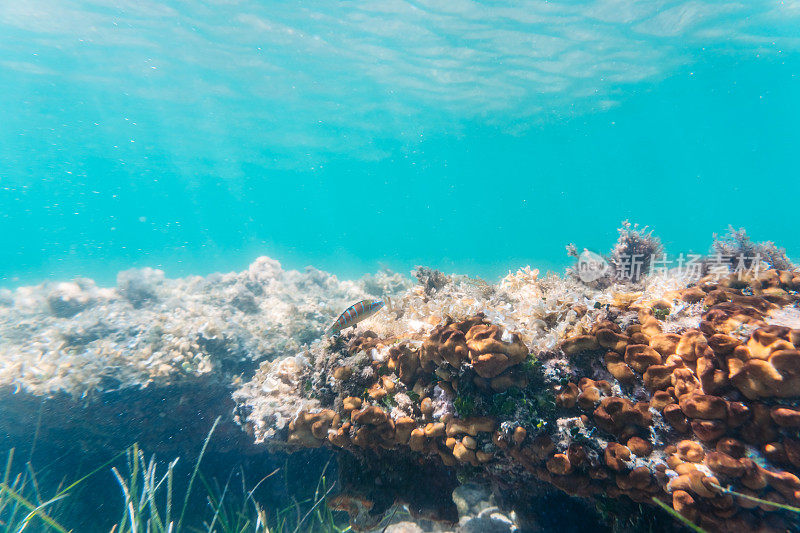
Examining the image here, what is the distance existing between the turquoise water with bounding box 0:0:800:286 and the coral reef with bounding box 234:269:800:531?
26233 millimetres

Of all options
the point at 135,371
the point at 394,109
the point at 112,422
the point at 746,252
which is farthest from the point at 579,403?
the point at 394,109

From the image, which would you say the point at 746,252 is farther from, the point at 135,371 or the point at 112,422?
the point at 112,422

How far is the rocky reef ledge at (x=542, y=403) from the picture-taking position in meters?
1.81

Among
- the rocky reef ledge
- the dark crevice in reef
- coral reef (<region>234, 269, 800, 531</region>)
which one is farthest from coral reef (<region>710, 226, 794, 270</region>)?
the dark crevice in reef

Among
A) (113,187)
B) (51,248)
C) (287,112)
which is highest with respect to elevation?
(287,112)

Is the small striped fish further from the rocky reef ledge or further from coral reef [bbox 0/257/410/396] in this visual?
coral reef [bbox 0/257/410/396]

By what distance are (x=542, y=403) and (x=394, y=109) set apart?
39.4 meters

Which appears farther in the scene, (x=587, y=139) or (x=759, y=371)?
(x=587, y=139)

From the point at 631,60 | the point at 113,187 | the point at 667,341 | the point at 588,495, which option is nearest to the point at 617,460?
the point at 588,495

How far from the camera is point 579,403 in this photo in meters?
2.33

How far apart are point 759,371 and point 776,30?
41194 millimetres

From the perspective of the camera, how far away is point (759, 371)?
1783 mm

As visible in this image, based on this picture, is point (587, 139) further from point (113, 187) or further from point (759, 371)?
point (113, 187)

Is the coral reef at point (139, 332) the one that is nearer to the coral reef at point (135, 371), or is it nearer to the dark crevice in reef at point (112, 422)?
the coral reef at point (135, 371)
